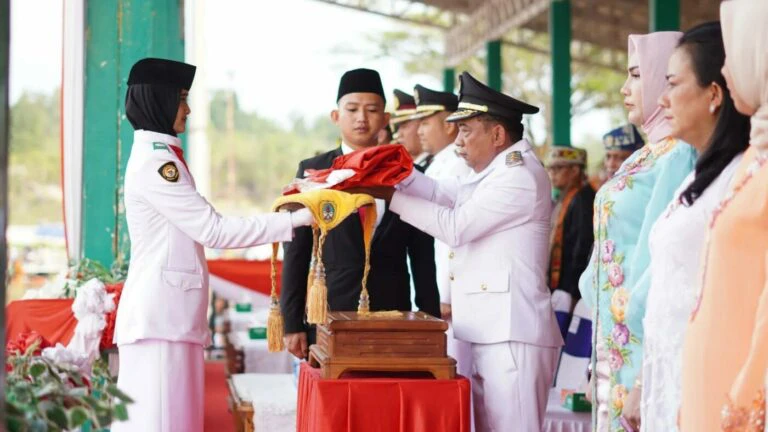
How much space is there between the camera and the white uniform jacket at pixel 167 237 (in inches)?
153

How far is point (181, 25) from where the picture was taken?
6000mm

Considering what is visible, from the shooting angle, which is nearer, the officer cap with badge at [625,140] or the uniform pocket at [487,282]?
the uniform pocket at [487,282]

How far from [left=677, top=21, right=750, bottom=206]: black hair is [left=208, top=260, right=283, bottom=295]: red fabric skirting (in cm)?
682

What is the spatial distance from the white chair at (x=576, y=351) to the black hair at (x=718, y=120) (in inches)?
135

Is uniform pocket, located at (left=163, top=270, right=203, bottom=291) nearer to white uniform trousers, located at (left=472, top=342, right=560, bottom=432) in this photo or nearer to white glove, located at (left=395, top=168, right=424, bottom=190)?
white glove, located at (left=395, top=168, right=424, bottom=190)

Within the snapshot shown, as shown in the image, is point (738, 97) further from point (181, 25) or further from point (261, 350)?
point (261, 350)

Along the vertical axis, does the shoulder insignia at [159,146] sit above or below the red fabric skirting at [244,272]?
above

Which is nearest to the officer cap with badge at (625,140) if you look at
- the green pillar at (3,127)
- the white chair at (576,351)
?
the white chair at (576,351)

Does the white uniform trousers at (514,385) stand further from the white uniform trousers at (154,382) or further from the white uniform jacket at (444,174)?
the white uniform jacket at (444,174)

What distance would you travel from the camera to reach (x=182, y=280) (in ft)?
12.9

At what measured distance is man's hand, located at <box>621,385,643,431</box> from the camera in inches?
119

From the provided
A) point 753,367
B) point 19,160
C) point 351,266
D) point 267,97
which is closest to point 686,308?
point 753,367

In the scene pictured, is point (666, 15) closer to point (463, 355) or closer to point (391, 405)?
point (463, 355)

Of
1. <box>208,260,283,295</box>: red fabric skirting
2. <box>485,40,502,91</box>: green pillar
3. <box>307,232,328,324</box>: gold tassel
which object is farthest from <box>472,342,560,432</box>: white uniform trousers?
<box>485,40,502,91</box>: green pillar
